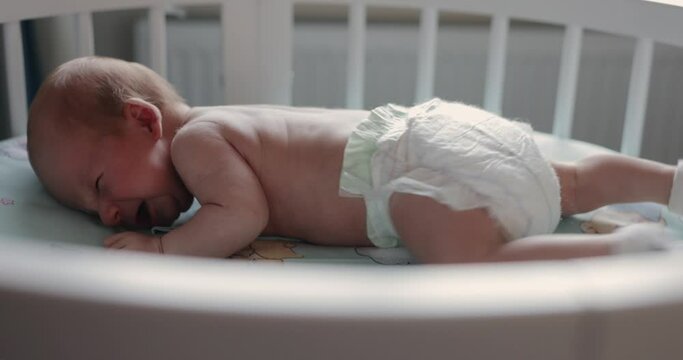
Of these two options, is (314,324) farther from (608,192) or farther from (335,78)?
(335,78)

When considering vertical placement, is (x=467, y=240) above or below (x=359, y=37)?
below

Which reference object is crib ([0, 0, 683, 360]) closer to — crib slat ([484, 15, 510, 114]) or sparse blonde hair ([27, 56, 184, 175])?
sparse blonde hair ([27, 56, 184, 175])

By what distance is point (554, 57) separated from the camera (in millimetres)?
1709

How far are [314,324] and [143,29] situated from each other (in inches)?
53.3

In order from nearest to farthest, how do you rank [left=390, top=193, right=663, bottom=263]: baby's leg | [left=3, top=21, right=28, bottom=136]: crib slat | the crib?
the crib, [left=390, top=193, right=663, bottom=263]: baby's leg, [left=3, top=21, right=28, bottom=136]: crib slat

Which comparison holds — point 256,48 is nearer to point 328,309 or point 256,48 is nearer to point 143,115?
point 143,115

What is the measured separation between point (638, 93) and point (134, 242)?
2.25 feet

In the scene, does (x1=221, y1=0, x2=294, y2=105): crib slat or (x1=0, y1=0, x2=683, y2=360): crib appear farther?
(x1=221, y1=0, x2=294, y2=105): crib slat

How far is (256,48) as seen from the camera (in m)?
1.25

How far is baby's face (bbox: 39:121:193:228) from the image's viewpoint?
0.88 m

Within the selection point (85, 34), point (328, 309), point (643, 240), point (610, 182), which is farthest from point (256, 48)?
point (328, 309)

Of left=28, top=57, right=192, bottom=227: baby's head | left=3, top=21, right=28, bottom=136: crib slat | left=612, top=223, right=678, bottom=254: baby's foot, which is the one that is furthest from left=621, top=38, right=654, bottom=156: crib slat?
left=3, top=21, right=28, bottom=136: crib slat

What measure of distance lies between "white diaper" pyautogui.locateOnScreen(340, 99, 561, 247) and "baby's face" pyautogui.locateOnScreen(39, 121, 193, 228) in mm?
206

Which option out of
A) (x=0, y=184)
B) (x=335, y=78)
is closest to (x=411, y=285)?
(x=0, y=184)
